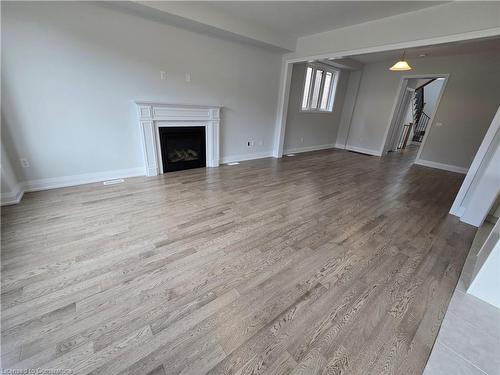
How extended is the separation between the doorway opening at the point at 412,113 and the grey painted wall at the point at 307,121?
5.02 ft

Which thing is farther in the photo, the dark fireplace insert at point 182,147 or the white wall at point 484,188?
the dark fireplace insert at point 182,147

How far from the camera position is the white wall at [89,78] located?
2.41 metres

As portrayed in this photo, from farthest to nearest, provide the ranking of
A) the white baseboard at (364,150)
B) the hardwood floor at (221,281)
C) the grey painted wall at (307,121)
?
the white baseboard at (364,150) < the grey painted wall at (307,121) < the hardwood floor at (221,281)

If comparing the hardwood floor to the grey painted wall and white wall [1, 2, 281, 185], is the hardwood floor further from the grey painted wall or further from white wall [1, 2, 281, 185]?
the grey painted wall

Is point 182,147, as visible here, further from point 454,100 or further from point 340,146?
point 454,100

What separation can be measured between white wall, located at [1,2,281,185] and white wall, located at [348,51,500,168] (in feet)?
14.3

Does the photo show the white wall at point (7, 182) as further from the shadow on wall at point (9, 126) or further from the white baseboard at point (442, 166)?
the white baseboard at point (442, 166)

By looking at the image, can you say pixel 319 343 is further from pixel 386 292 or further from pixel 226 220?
pixel 226 220

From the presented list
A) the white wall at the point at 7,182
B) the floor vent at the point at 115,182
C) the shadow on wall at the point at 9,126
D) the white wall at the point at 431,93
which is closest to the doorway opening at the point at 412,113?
the white wall at the point at 431,93

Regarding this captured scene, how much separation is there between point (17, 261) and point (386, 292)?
2.94 metres

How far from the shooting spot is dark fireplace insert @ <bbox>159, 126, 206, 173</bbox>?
11.9ft

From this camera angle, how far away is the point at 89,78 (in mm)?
2771

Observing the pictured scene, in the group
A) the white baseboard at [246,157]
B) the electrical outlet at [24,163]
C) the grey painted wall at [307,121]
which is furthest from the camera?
the grey painted wall at [307,121]

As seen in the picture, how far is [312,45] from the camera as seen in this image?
3.99m
